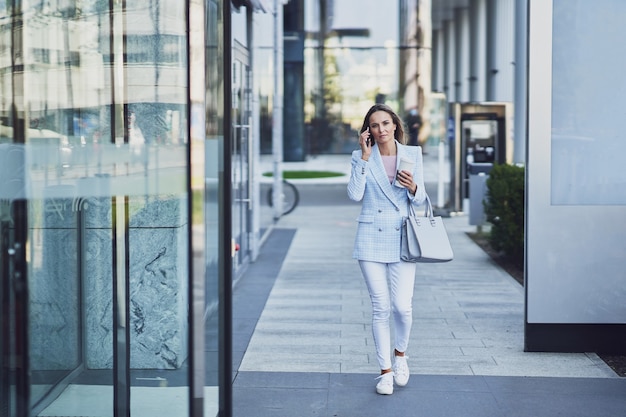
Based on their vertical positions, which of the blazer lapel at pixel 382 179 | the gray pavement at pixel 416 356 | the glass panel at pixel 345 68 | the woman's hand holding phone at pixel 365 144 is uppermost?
the glass panel at pixel 345 68

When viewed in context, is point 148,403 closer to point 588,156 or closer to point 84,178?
point 84,178

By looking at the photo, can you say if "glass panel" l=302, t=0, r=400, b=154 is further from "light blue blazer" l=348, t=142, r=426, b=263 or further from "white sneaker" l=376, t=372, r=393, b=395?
"white sneaker" l=376, t=372, r=393, b=395

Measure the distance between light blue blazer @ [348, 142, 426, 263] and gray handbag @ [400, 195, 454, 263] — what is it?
0.05 metres

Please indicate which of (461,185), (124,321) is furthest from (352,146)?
(124,321)

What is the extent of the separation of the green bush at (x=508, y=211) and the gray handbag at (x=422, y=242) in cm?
538

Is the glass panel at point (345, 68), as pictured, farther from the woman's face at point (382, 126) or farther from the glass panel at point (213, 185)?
the glass panel at point (213, 185)

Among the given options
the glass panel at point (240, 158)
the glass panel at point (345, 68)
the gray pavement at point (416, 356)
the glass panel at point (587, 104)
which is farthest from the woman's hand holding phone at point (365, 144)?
the glass panel at point (345, 68)

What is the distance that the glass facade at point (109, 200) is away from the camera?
3.43 meters

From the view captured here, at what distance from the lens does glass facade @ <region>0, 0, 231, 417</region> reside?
343cm

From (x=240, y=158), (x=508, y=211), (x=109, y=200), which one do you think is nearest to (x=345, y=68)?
(x=508, y=211)

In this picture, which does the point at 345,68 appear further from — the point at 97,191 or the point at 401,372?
the point at 97,191

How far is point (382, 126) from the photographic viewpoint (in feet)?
18.8

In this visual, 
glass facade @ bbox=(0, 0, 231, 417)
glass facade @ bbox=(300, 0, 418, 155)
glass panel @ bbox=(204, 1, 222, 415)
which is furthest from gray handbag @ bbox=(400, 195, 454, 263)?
glass facade @ bbox=(300, 0, 418, 155)

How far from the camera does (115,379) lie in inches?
170
